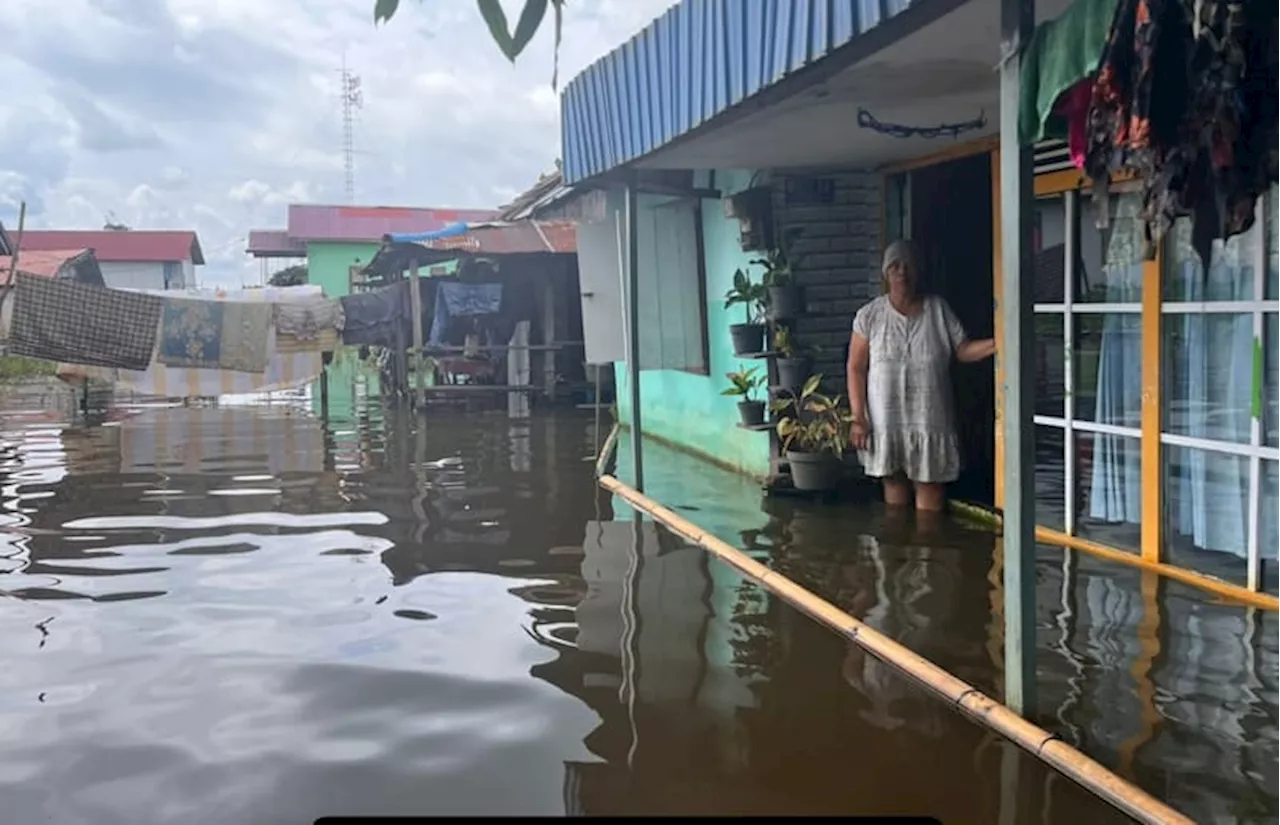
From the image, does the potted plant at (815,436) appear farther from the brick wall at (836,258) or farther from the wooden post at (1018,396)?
the wooden post at (1018,396)

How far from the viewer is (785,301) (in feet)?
24.5

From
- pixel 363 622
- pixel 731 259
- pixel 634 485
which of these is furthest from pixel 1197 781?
pixel 731 259

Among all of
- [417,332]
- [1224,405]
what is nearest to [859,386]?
[1224,405]

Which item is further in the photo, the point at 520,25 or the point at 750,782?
the point at 750,782

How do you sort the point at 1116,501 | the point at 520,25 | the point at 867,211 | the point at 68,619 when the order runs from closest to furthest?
the point at 520,25 < the point at 68,619 < the point at 1116,501 < the point at 867,211

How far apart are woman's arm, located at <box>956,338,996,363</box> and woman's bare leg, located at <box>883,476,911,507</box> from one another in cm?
94

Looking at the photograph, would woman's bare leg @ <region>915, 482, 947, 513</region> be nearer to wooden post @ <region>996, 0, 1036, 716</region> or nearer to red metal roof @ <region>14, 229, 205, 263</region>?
wooden post @ <region>996, 0, 1036, 716</region>

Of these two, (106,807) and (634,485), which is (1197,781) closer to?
(106,807)

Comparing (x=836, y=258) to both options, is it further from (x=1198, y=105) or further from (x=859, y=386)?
(x=1198, y=105)

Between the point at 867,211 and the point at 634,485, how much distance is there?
246cm

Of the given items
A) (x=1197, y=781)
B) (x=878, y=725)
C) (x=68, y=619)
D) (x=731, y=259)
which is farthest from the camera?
(x=731, y=259)

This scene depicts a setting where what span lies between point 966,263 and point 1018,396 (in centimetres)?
438

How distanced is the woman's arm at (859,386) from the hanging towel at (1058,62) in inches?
131

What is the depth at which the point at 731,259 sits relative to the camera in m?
8.85
